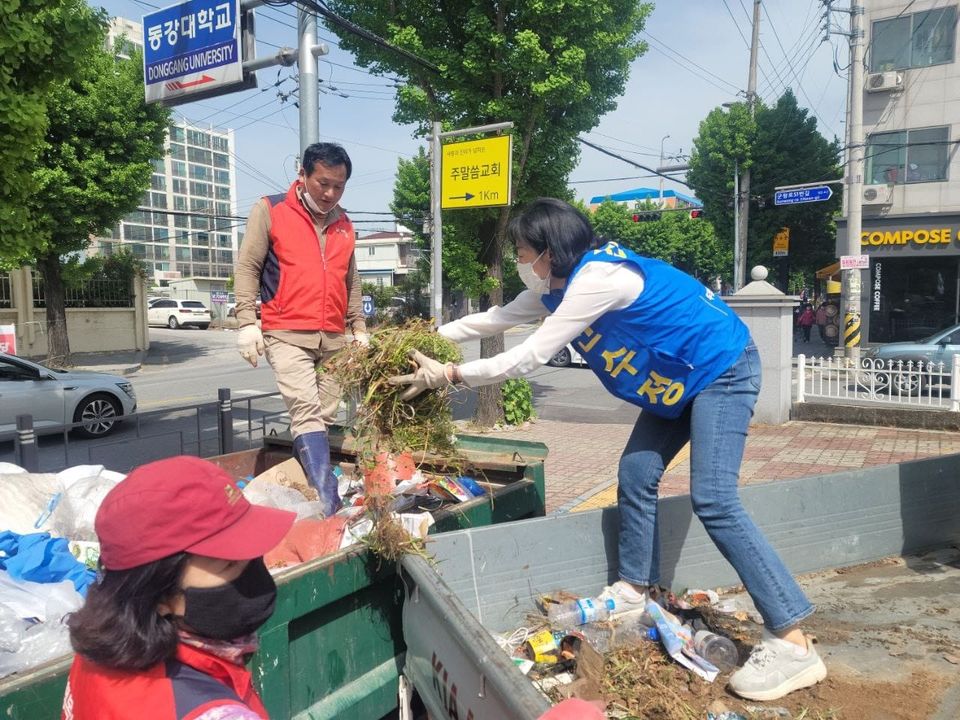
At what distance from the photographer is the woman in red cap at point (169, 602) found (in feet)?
4.10

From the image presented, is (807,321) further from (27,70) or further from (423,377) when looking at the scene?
(423,377)

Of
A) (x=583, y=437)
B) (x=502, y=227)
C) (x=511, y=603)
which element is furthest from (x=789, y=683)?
(x=502, y=227)

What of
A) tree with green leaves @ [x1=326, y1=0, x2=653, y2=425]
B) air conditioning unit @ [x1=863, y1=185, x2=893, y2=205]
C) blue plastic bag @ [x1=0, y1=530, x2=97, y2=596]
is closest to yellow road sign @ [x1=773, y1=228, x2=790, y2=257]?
air conditioning unit @ [x1=863, y1=185, x2=893, y2=205]

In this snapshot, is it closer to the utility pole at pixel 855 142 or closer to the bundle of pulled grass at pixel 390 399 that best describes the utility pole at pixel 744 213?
the utility pole at pixel 855 142

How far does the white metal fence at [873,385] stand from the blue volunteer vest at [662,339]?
774cm

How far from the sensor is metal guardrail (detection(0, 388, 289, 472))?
5098 millimetres

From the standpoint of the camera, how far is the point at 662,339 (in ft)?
9.11

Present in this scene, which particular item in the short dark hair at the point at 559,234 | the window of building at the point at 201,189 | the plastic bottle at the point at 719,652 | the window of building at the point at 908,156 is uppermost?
the window of building at the point at 201,189

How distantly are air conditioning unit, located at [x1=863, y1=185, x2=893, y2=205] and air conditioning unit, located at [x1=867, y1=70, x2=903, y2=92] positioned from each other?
2.77 meters

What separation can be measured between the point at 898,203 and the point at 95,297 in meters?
24.5

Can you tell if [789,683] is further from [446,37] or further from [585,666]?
[446,37]

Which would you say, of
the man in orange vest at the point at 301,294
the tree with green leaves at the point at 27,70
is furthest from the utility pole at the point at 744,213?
the man in orange vest at the point at 301,294

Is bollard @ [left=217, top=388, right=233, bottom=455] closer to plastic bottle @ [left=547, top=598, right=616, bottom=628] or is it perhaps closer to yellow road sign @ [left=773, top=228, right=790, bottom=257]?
plastic bottle @ [left=547, top=598, right=616, bottom=628]

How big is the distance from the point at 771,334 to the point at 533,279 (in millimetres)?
7258
